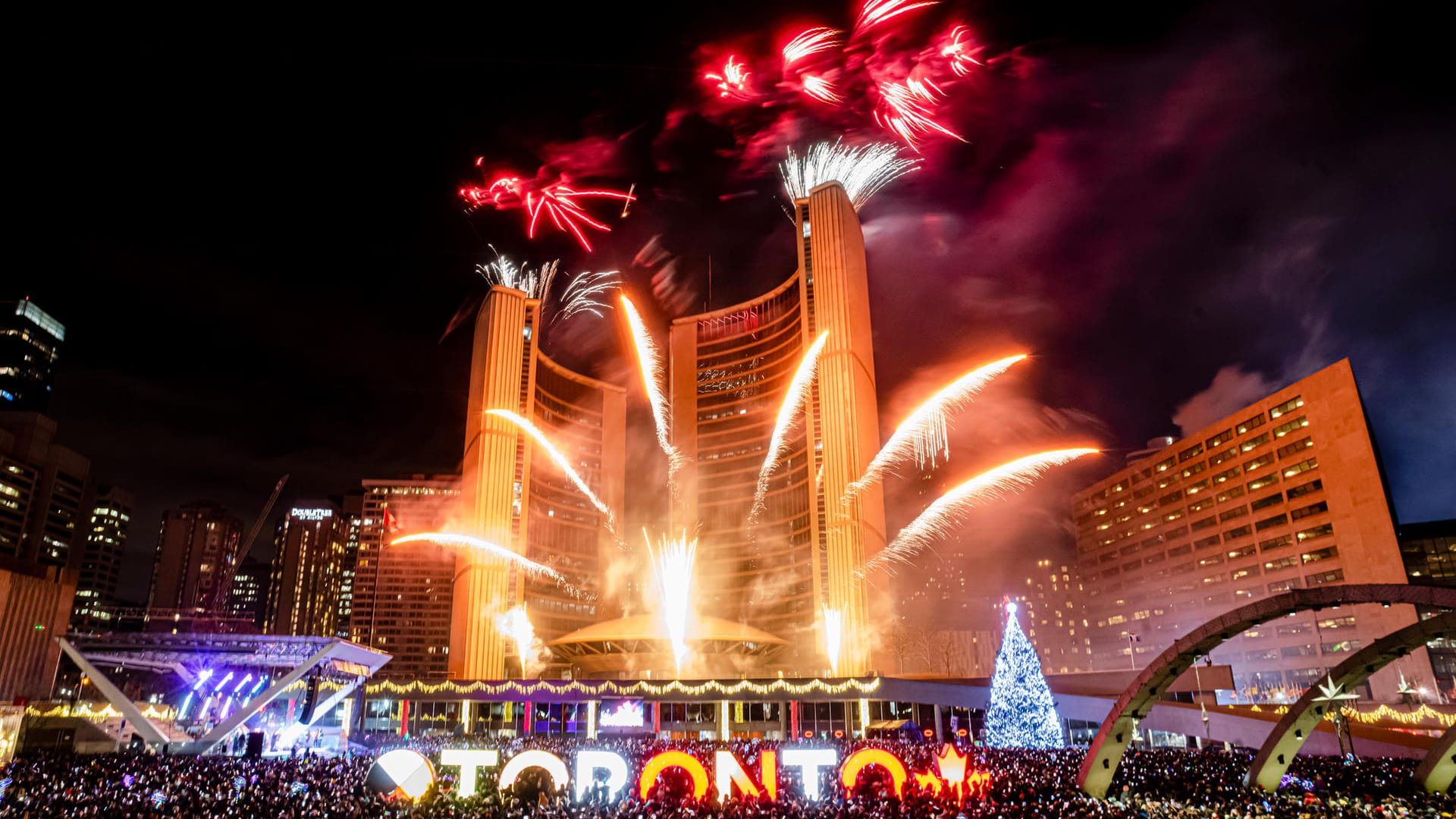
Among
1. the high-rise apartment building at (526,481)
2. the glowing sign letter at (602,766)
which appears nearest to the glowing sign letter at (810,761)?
the glowing sign letter at (602,766)

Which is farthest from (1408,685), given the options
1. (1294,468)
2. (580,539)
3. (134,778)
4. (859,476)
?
(580,539)

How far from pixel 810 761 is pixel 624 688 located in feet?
128

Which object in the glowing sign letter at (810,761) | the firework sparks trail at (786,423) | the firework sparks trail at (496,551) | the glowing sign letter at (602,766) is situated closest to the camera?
the glowing sign letter at (602,766)

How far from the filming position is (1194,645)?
21.5 m

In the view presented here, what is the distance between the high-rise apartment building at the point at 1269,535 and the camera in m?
75.8

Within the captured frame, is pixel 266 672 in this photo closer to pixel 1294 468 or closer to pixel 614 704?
pixel 614 704

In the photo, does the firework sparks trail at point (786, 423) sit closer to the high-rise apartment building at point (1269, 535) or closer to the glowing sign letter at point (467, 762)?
the high-rise apartment building at point (1269, 535)

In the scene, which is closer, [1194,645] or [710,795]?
[1194,645]

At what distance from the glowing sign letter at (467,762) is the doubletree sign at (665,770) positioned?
23 mm

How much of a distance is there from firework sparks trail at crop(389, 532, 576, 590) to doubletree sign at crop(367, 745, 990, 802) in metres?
30.4

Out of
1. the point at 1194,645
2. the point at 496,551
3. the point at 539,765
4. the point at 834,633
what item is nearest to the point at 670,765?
the point at 539,765

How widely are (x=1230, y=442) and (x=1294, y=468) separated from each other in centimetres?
1160

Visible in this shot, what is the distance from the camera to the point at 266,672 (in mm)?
54812

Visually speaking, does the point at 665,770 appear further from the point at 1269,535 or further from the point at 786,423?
the point at 1269,535
